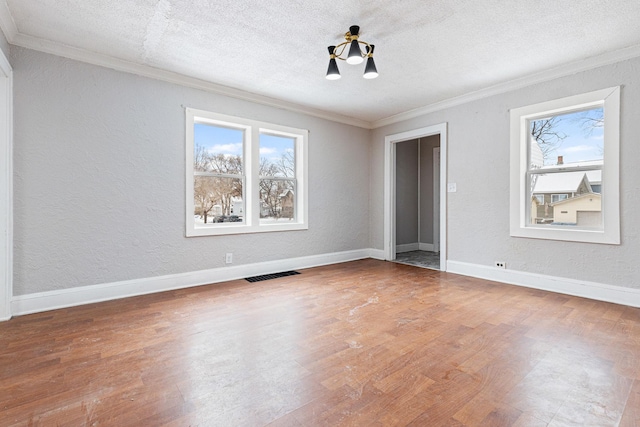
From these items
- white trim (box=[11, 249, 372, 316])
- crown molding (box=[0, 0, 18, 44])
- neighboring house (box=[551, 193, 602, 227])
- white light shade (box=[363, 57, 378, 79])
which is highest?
crown molding (box=[0, 0, 18, 44])

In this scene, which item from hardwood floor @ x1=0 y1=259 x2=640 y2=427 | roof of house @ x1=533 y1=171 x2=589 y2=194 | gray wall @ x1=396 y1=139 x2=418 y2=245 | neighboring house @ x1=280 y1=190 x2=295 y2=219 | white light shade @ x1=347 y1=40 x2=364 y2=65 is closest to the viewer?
hardwood floor @ x1=0 y1=259 x2=640 y2=427

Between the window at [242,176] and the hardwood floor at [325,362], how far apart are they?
4.19 ft

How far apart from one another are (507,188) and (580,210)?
0.79 meters

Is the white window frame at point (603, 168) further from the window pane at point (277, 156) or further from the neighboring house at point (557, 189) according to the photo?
the window pane at point (277, 156)

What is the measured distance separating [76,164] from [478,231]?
4.95 m

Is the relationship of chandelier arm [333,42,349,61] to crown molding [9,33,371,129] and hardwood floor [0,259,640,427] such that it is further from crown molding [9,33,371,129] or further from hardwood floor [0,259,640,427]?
hardwood floor [0,259,640,427]

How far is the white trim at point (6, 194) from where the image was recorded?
271cm

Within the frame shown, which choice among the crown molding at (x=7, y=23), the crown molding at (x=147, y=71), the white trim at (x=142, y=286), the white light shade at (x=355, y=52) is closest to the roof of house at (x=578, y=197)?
the white light shade at (x=355, y=52)

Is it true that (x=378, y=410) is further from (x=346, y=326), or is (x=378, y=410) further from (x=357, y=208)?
(x=357, y=208)

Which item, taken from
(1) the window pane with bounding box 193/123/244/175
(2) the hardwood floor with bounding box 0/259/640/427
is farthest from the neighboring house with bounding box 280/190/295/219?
(2) the hardwood floor with bounding box 0/259/640/427

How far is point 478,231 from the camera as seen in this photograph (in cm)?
432

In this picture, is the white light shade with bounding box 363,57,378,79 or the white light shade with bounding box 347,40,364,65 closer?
the white light shade with bounding box 347,40,364,65

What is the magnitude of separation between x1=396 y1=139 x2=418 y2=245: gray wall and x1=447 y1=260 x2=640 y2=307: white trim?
7.11 feet

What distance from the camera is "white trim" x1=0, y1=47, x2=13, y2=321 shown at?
2709 mm
